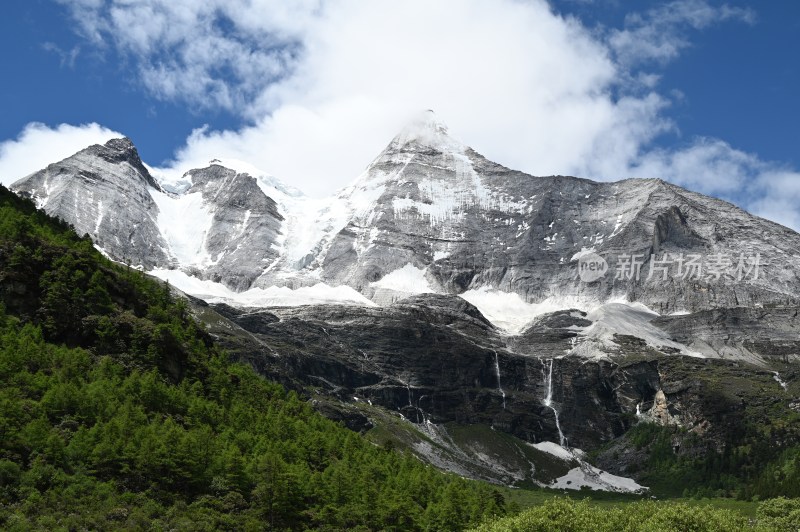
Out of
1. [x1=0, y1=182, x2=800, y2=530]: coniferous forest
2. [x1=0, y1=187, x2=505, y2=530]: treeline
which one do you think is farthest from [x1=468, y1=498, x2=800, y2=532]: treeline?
[x1=0, y1=187, x2=505, y2=530]: treeline

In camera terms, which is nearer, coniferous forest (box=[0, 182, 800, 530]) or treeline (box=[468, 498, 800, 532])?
coniferous forest (box=[0, 182, 800, 530])

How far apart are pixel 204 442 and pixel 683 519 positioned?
69654mm

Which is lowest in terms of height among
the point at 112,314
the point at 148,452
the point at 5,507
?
the point at 5,507

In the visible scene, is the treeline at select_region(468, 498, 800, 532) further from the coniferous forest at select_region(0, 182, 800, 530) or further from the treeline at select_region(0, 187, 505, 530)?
the treeline at select_region(0, 187, 505, 530)

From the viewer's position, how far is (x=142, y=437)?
137 metres

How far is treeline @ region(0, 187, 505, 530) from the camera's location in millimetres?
122500

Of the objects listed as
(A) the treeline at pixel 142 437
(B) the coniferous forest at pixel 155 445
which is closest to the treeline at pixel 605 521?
(B) the coniferous forest at pixel 155 445

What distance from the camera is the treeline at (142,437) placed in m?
122

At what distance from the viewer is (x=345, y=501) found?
151 metres

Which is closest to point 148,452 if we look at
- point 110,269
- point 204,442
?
point 204,442

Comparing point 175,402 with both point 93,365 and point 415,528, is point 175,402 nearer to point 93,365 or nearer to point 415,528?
point 93,365

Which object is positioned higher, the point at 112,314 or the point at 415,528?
the point at 112,314

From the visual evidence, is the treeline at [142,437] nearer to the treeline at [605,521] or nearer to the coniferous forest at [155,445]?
the coniferous forest at [155,445]

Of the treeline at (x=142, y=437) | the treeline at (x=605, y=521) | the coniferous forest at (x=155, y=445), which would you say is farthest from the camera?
the treeline at (x=605, y=521)
